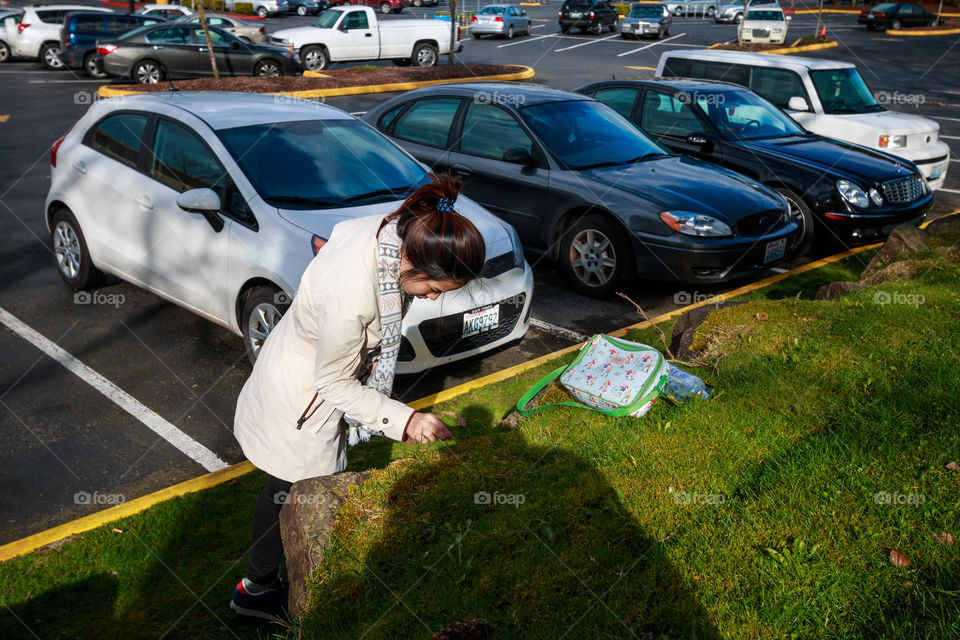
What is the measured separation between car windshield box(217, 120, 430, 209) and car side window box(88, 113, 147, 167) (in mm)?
965

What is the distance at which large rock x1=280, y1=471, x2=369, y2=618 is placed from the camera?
9.72 feet

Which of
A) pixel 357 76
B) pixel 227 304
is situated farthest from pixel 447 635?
pixel 357 76

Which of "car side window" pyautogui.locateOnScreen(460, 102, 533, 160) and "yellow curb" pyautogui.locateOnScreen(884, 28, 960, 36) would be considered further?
"yellow curb" pyautogui.locateOnScreen(884, 28, 960, 36)

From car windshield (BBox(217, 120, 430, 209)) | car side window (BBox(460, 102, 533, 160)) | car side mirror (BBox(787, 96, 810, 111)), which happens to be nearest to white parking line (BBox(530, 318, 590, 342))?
car windshield (BBox(217, 120, 430, 209))

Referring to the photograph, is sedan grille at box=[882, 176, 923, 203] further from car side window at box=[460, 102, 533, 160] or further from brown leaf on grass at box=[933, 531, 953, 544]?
brown leaf on grass at box=[933, 531, 953, 544]

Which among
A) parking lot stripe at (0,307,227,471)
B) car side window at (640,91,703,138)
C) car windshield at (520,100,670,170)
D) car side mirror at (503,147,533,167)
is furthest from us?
car side window at (640,91,703,138)

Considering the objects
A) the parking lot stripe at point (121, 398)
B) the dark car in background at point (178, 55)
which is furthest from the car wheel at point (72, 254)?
the dark car in background at point (178, 55)

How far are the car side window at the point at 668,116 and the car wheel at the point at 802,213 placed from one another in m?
1.31

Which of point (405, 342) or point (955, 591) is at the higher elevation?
point (955, 591)

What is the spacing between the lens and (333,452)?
3059mm

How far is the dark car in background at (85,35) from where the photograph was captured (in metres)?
21.1

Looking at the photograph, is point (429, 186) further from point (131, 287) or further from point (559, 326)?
point (131, 287)

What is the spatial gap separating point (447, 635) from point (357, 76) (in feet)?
66.9

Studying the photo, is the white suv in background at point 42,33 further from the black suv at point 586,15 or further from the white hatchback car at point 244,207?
the black suv at point 586,15
